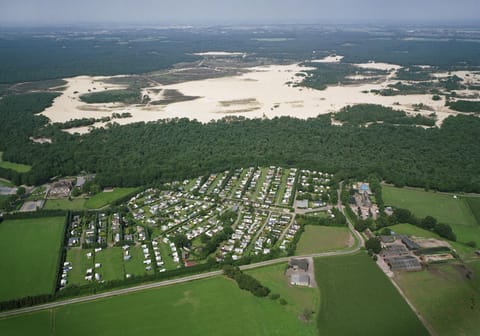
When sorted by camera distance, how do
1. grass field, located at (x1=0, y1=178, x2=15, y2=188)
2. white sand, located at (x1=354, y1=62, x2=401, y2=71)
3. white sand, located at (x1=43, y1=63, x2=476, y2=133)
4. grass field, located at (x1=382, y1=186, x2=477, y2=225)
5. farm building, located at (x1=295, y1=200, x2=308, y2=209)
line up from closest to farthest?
grass field, located at (x1=382, y1=186, x2=477, y2=225) → farm building, located at (x1=295, y1=200, x2=308, y2=209) → grass field, located at (x1=0, y1=178, x2=15, y2=188) → white sand, located at (x1=43, y1=63, x2=476, y2=133) → white sand, located at (x1=354, y1=62, x2=401, y2=71)

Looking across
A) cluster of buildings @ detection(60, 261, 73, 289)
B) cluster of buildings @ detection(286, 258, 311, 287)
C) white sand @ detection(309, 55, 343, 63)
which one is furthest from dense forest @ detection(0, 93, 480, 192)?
white sand @ detection(309, 55, 343, 63)

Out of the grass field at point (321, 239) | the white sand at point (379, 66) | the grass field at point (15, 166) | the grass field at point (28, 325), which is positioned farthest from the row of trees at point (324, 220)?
the white sand at point (379, 66)

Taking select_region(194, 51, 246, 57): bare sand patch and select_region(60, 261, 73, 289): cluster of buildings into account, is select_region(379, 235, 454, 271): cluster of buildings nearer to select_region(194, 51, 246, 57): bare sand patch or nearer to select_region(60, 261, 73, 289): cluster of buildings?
select_region(60, 261, 73, 289): cluster of buildings

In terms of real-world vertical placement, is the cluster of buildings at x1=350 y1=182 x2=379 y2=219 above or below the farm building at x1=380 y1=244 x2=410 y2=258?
below

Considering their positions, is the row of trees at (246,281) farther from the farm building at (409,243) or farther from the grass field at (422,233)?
the grass field at (422,233)

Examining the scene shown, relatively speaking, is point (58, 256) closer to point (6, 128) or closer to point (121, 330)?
point (121, 330)
